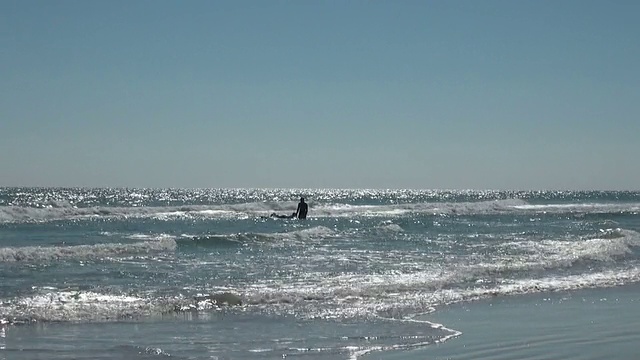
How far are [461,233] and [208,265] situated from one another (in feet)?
60.7

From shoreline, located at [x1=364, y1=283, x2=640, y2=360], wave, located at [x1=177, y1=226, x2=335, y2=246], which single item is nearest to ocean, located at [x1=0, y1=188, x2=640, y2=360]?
shoreline, located at [x1=364, y1=283, x2=640, y2=360]

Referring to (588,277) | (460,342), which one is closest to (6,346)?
(460,342)

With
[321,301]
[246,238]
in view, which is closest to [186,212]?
[246,238]

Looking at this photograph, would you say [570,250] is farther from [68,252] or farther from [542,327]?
[68,252]

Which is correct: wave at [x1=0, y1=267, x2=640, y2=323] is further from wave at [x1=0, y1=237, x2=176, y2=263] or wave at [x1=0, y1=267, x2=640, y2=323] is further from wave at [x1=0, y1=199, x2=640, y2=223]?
wave at [x1=0, y1=199, x2=640, y2=223]

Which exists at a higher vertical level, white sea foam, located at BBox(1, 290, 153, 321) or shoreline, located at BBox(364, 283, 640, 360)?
white sea foam, located at BBox(1, 290, 153, 321)

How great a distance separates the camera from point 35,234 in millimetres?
35375

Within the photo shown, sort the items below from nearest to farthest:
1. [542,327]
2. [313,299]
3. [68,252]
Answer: [542,327] → [313,299] → [68,252]

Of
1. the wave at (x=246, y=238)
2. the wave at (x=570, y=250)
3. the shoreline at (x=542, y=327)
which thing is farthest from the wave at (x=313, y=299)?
the wave at (x=246, y=238)

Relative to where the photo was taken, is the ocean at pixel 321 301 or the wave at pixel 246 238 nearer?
the ocean at pixel 321 301

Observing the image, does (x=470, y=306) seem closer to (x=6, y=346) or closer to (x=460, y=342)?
(x=460, y=342)

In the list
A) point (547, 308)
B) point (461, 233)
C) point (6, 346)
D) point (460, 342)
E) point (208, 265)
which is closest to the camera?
point (6, 346)

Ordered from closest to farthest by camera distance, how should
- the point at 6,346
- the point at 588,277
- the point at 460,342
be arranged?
the point at 6,346 → the point at 460,342 → the point at 588,277

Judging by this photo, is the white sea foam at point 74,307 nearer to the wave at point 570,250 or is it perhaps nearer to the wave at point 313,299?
the wave at point 313,299
